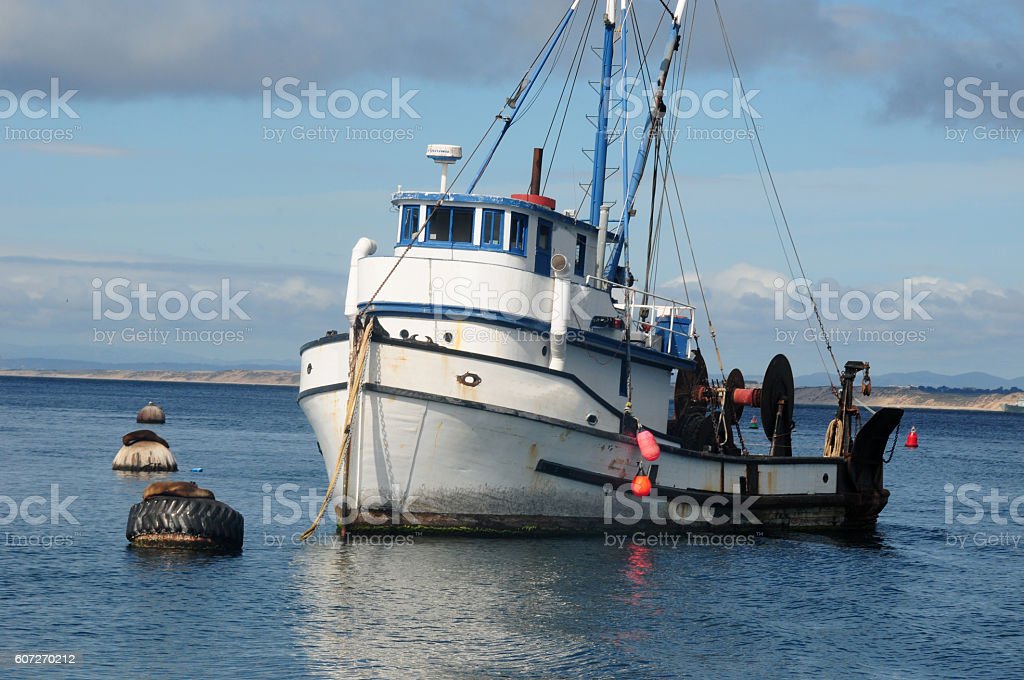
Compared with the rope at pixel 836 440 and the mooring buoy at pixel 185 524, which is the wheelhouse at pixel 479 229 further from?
the rope at pixel 836 440

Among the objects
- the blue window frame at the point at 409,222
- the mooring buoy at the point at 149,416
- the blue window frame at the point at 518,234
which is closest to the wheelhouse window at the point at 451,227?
the blue window frame at the point at 409,222

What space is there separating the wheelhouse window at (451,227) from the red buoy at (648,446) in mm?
5656

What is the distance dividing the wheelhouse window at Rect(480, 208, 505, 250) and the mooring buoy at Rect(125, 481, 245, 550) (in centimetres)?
794

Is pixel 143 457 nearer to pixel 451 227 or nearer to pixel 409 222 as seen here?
pixel 409 222

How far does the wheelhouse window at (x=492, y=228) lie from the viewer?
2594cm

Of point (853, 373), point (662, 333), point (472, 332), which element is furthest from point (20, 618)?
point (853, 373)

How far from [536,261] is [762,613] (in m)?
9.28

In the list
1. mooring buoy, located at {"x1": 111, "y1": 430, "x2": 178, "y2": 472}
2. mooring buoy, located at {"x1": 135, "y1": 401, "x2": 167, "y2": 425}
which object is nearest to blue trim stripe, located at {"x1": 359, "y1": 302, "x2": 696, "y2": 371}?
mooring buoy, located at {"x1": 111, "y1": 430, "x2": 178, "y2": 472}

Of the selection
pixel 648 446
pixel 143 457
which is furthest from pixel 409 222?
pixel 143 457

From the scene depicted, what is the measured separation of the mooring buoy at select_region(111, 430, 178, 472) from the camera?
43.2 metres

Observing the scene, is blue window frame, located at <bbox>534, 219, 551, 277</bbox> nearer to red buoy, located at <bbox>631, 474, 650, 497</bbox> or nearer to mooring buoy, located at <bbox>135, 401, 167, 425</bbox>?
red buoy, located at <bbox>631, 474, 650, 497</bbox>

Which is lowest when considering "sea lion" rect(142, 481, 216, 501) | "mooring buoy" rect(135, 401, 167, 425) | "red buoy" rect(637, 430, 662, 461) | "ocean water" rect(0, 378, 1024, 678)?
"ocean water" rect(0, 378, 1024, 678)

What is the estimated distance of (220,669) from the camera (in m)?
16.2

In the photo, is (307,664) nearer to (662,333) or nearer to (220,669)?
(220,669)
